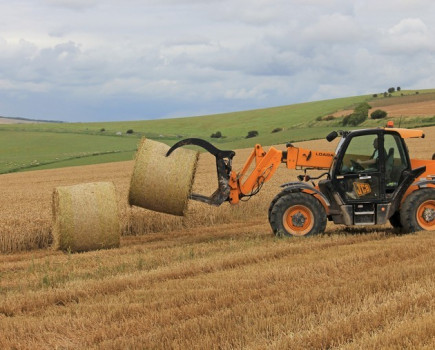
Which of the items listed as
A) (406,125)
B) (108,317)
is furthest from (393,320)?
(406,125)

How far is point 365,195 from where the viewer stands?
11.3 m

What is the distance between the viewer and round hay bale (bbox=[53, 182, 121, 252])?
36.9 feet

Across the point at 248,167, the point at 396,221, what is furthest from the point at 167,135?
the point at 248,167

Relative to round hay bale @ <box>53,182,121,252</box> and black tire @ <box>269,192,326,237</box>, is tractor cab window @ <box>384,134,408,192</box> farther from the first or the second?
round hay bale @ <box>53,182,121,252</box>

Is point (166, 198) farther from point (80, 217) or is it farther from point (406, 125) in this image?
point (406, 125)

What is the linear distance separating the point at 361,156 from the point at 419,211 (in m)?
1.46

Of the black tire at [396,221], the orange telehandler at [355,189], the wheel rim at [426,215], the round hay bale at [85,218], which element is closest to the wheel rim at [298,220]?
the orange telehandler at [355,189]

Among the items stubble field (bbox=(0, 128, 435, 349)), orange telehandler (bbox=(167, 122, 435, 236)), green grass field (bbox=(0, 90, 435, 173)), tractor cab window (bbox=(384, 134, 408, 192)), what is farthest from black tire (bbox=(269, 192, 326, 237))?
green grass field (bbox=(0, 90, 435, 173))

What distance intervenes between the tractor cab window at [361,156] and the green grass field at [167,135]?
36.4 m

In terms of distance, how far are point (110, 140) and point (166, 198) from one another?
56.4 m

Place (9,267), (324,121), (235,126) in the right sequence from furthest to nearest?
(235,126), (324,121), (9,267)

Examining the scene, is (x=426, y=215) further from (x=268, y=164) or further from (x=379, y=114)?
(x=379, y=114)

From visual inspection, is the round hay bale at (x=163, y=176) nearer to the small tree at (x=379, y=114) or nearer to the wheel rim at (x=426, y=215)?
the wheel rim at (x=426, y=215)

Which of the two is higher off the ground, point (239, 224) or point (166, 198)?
point (166, 198)
